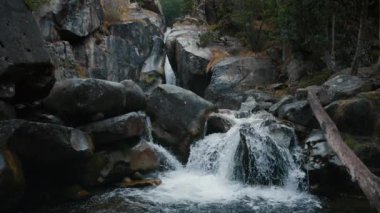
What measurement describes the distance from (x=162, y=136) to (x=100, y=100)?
3.87m

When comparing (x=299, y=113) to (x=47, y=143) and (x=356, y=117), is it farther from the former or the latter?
(x=47, y=143)

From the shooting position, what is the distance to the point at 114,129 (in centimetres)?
1334

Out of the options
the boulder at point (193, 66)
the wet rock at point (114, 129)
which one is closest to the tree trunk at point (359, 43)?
the wet rock at point (114, 129)

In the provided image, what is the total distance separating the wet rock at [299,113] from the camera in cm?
1462

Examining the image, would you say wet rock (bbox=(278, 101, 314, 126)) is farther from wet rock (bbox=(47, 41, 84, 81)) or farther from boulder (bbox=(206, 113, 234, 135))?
wet rock (bbox=(47, 41, 84, 81))

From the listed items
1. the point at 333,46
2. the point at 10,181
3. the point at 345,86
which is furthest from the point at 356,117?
the point at 10,181

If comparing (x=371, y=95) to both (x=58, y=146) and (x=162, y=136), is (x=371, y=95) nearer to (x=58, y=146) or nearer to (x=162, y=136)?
(x=162, y=136)

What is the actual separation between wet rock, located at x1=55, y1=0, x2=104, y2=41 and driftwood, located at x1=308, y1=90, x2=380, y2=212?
12781 mm

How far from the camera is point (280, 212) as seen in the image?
424 inches

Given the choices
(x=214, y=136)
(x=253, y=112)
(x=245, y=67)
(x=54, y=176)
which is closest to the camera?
(x=54, y=176)

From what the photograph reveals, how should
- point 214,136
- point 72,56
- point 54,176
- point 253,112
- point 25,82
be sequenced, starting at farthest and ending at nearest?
point 72,56, point 253,112, point 214,136, point 54,176, point 25,82

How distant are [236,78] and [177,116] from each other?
25.5 ft

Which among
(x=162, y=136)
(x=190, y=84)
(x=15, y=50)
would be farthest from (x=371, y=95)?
(x=190, y=84)

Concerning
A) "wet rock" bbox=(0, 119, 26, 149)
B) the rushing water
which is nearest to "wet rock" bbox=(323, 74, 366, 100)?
the rushing water
